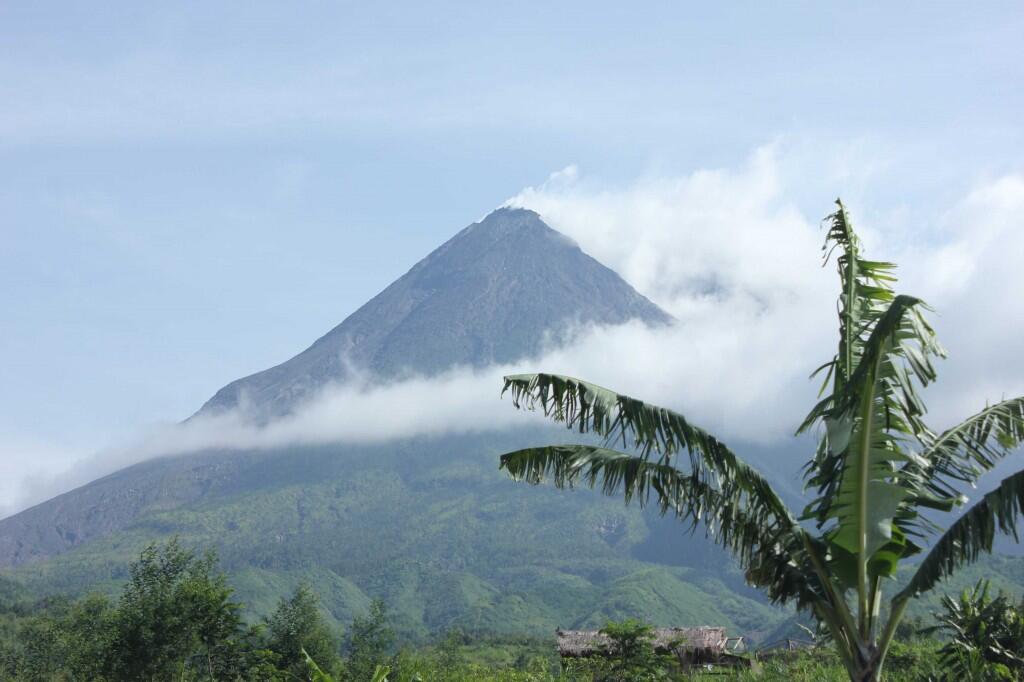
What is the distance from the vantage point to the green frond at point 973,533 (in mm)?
7176

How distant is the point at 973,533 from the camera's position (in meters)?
7.44

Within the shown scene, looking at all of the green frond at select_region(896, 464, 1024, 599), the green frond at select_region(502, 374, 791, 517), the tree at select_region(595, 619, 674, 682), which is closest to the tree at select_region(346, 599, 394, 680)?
the tree at select_region(595, 619, 674, 682)

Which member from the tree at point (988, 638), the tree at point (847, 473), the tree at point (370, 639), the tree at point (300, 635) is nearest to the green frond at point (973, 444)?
the tree at point (847, 473)

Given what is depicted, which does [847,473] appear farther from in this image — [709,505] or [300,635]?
[300,635]

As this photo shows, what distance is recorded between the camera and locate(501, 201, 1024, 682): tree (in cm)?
722

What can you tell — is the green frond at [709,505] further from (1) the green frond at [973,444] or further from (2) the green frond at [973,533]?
(1) the green frond at [973,444]

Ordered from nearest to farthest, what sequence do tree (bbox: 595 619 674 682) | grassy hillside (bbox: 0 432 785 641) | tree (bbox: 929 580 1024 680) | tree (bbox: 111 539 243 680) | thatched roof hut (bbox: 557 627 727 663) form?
tree (bbox: 929 580 1024 680) → tree (bbox: 595 619 674 682) → thatched roof hut (bbox: 557 627 727 663) → tree (bbox: 111 539 243 680) → grassy hillside (bbox: 0 432 785 641)

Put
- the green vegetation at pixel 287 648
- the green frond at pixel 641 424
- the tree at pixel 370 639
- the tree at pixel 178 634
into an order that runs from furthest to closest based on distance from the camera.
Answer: the tree at pixel 370 639
the tree at pixel 178 634
the green vegetation at pixel 287 648
the green frond at pixel 641 424

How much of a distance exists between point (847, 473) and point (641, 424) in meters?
1.53

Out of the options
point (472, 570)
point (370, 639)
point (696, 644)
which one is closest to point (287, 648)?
point (370, 639)

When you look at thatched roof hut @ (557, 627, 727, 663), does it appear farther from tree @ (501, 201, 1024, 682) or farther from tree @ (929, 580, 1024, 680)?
tree @ (501, 201, 1024, 682)

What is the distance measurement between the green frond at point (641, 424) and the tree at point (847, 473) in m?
0.01

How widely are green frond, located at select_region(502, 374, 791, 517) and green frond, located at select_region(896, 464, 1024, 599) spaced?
1.19 meters

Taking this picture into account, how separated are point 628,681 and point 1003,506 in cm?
519
